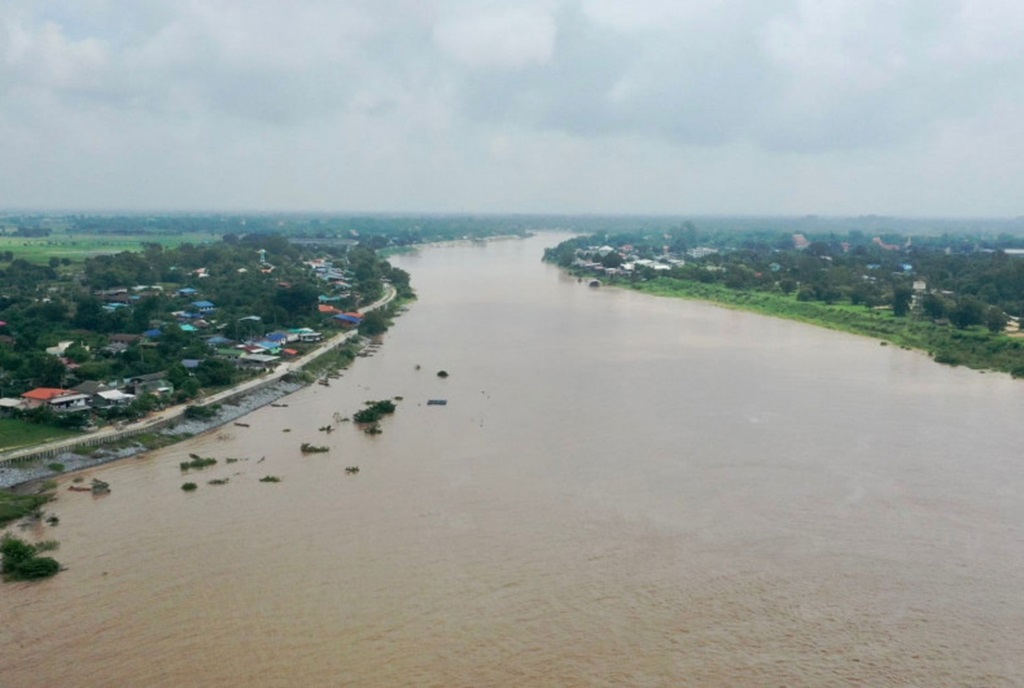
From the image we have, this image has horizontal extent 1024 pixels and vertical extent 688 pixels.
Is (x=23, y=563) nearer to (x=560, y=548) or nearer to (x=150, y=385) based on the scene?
(x=560, y=548)

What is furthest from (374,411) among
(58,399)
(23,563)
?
(23,563)

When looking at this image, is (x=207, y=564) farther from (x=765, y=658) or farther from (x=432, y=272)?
(x=432, y=272)

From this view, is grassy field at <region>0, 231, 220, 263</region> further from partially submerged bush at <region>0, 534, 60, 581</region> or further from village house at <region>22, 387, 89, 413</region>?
partially submerged bush at <region>0, 534, 60, 581</region>

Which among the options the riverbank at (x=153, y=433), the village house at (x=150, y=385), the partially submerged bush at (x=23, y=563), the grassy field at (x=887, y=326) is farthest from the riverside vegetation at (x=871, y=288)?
the partially submerged bush at (x=23, y=563)

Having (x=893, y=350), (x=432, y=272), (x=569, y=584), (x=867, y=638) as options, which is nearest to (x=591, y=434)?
(x=569, y=584)

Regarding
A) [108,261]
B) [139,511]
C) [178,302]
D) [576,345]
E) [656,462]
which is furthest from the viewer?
[108,261]

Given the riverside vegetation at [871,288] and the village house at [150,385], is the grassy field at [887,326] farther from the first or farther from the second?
the village house at [150,385]

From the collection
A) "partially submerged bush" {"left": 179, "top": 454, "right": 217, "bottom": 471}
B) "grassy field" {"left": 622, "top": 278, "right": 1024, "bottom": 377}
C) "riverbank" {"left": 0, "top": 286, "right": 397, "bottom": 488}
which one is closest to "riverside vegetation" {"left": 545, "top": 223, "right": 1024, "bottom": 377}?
"grassy field" {"left": 622, "top": 278, "right": 1024, "bottom": 377}
